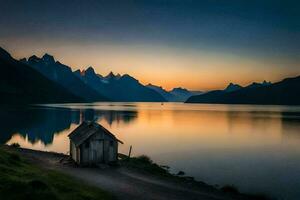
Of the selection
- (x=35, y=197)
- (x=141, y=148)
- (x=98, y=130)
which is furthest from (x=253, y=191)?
(x=141, y=148)

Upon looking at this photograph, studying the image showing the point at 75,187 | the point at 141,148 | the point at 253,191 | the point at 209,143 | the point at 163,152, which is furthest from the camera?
the point at 209,143

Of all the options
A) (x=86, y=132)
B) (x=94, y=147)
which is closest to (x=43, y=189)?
(x=94, y=147)

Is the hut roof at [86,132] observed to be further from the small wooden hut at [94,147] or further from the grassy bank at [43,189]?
the grassy bank at [43,189]

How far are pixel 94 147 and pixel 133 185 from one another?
1179 cm

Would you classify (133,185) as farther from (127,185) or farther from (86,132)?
(86,132)

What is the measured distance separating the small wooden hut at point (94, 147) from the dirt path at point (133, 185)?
188 centimetres

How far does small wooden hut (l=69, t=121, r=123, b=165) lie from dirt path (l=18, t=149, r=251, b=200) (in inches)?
73.9

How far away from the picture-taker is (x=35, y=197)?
24.0 meters

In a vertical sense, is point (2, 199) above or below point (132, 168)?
above

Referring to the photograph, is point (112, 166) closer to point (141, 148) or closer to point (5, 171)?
point (5, 171)

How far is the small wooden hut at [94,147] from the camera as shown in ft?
149

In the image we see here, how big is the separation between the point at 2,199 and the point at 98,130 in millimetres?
23104

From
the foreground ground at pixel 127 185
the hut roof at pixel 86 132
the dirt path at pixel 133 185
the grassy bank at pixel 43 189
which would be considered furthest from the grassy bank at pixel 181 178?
the grassy bank at pixel 43 189

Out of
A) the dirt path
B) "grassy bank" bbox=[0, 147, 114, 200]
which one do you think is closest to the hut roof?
the dirt path
